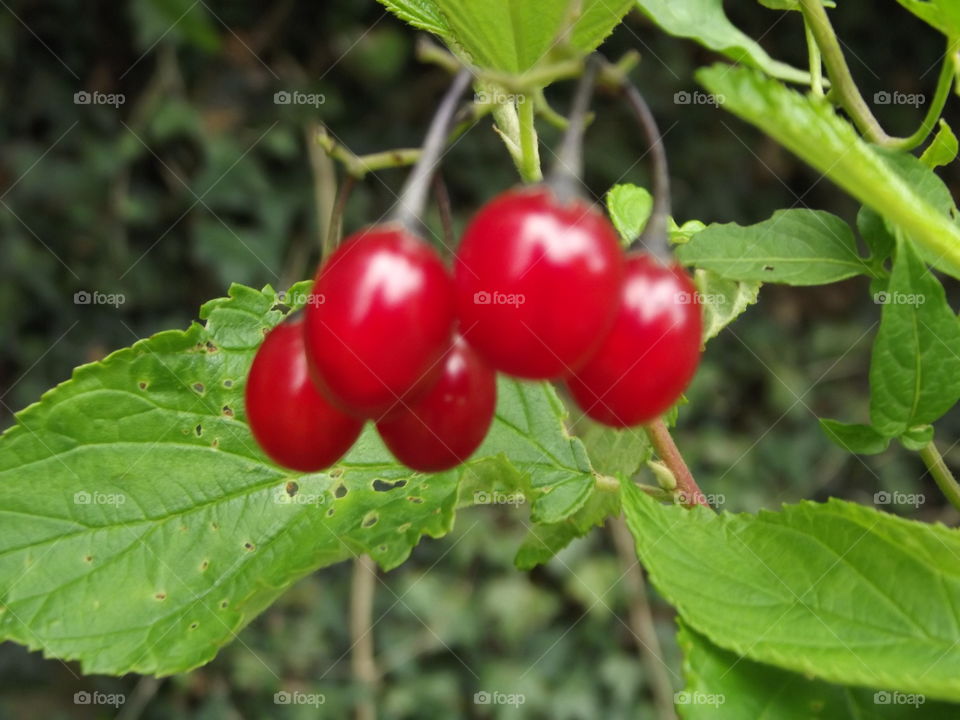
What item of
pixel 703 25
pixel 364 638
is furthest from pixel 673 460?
pixel 364 638

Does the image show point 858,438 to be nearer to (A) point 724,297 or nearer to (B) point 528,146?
(A) point 724,297

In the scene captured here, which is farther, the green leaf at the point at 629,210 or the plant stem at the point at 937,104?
the green leaf at the point at 629,210

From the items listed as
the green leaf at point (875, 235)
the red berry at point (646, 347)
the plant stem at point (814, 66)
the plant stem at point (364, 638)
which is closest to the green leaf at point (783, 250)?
the green leaf at point (875, 235)

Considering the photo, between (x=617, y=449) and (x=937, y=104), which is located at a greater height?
(x=937, y=104)

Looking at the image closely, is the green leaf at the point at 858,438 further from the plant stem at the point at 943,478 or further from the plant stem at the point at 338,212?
the plant stem at the point at 338,212

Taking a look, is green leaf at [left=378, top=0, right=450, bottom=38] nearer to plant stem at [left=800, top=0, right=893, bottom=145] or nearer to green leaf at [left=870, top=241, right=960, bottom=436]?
plant stem at [left=800, top=0, right=893, bottom=145]

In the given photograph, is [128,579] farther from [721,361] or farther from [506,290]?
[721,361]

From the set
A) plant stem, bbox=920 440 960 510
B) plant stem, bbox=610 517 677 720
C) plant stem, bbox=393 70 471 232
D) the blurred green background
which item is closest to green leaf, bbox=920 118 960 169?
plant stem, bbox=920 440 960 510
